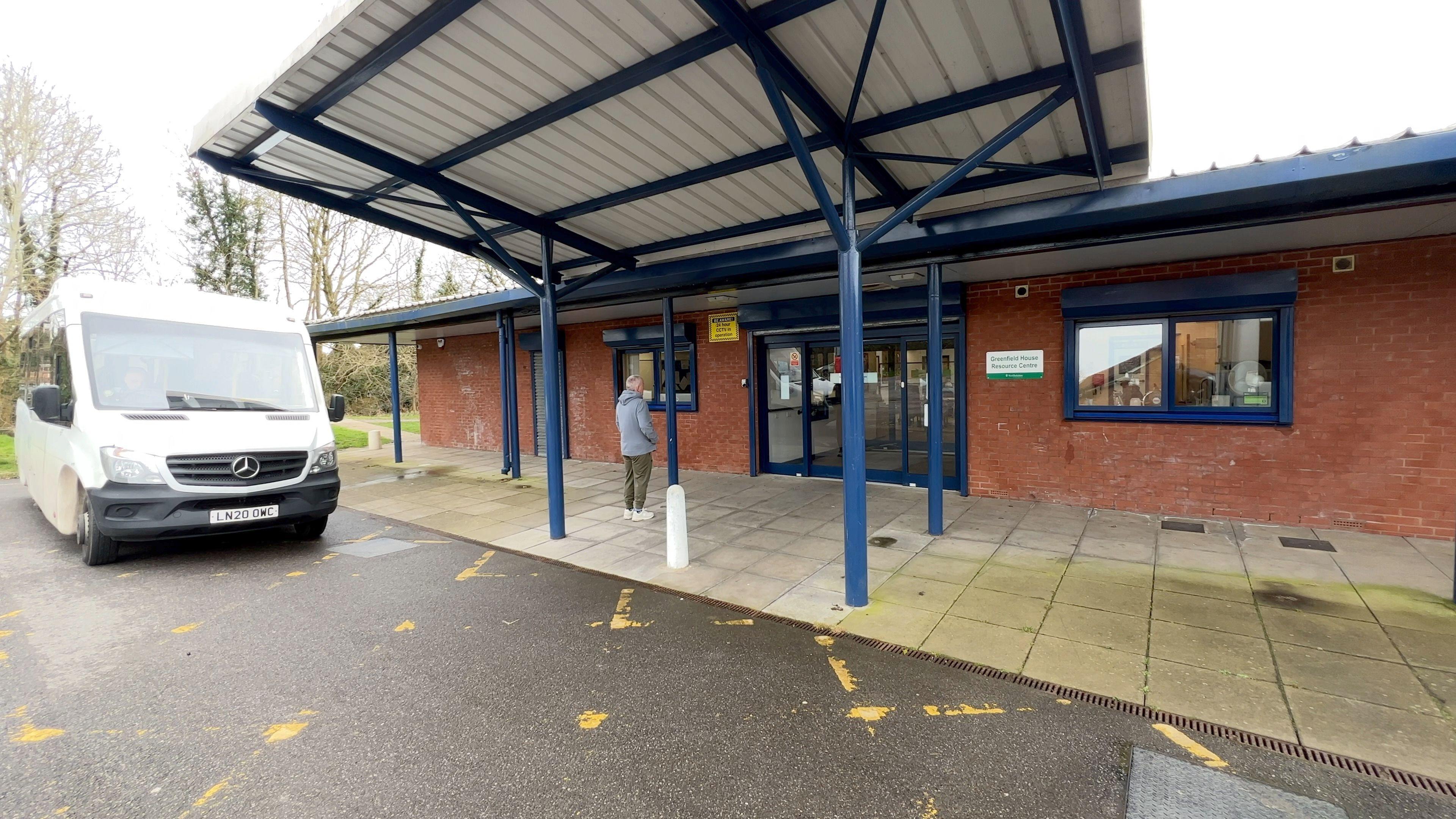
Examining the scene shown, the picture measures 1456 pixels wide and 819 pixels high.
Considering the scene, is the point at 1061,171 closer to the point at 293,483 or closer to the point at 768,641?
the point at 768,641

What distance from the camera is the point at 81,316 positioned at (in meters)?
5.07

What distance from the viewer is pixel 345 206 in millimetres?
5215

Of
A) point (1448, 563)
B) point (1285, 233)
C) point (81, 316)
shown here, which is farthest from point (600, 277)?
point (1448, 563)

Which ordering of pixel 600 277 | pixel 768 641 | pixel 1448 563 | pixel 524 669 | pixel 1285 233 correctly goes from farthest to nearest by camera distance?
pixel 600 277, pixel 1285 233, pixel 1448 563, pixel 768 641, pixel 524 669

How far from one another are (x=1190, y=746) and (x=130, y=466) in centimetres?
711

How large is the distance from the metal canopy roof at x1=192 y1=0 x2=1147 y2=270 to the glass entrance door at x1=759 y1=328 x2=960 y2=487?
2.94m

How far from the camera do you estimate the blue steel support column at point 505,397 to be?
9.75 meters

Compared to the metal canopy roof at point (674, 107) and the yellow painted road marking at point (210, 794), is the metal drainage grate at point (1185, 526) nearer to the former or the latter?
the metal canopy roof at point (674, 107)

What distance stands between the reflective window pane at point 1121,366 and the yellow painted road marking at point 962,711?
194 inches

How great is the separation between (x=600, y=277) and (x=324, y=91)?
330 centimetres

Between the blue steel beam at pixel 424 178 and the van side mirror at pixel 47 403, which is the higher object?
the blue steel beam at pixel 424 178

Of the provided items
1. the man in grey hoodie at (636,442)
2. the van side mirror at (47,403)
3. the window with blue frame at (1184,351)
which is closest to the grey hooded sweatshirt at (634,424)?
the man in grey hoodie at (636,442)

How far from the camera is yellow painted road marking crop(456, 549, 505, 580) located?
16.1ft

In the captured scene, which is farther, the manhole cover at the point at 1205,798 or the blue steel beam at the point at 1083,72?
the blue steel beam at the point at 1083,72
